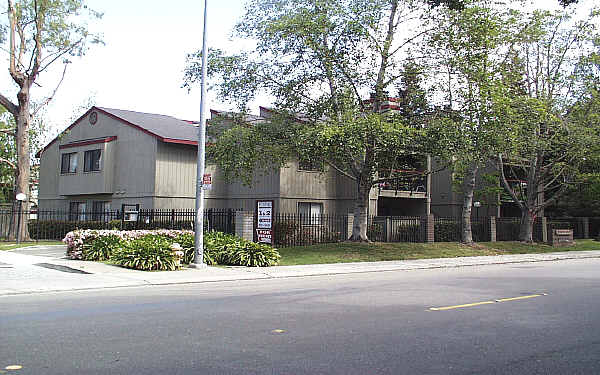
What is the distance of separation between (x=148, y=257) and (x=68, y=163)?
70.1 ft

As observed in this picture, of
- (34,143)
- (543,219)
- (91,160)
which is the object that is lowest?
(543,219)

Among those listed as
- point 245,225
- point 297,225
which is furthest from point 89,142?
point 245,225

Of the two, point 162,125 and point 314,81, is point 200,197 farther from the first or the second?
point 162,125

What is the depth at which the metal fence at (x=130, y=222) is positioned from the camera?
27.5 metres

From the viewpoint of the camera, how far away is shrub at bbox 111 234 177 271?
651 inches

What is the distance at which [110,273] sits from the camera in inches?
613

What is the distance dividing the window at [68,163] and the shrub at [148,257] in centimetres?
1948

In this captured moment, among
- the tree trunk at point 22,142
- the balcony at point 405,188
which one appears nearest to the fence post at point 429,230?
the balcony at point 405,188

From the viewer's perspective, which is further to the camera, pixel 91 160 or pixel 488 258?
pixel 91 160

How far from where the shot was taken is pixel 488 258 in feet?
81.8

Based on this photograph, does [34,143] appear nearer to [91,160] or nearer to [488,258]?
[91,160]

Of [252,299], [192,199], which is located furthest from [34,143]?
[252,299]

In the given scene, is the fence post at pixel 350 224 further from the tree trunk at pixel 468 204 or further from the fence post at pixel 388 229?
the tree trunk at pixel 468 204

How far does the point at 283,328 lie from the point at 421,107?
1640 cm
